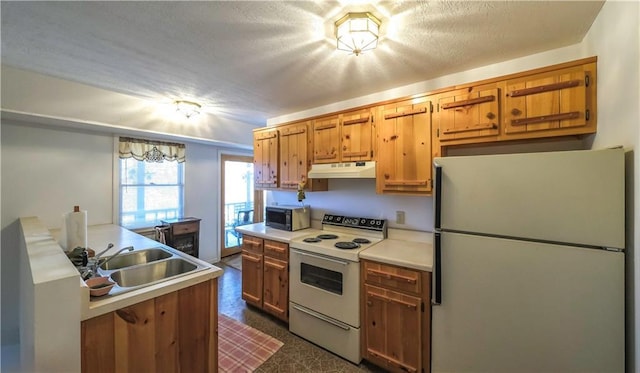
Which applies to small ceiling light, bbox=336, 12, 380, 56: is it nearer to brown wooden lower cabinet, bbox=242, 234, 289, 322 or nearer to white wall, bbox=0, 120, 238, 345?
brown wooden lower cabinet, bbox=242, 234, 289, 322

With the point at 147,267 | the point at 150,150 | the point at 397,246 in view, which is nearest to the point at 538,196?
the point at 397,246

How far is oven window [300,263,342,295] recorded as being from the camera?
2.24 metres

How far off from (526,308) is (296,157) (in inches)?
95.7

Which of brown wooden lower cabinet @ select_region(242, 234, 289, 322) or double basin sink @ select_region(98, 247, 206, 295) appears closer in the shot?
double basin sink @ select_region(98, 247, 206, 295)

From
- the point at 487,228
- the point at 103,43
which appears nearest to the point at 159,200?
the point at 103,43

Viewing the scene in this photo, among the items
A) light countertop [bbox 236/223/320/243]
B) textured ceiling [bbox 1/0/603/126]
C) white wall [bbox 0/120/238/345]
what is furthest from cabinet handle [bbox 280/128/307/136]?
white wall [bbox 0/120/238/345]

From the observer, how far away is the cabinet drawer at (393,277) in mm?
1853

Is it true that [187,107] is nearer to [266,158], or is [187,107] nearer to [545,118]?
[266,158]

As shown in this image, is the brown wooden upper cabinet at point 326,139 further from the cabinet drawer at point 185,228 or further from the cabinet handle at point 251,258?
the cabinet drawer at point 185,228

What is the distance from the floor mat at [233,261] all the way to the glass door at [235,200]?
0.29ft

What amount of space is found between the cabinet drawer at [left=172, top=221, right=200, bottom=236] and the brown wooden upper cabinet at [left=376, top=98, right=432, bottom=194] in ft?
10.2

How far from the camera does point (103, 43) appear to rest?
69.3 inches

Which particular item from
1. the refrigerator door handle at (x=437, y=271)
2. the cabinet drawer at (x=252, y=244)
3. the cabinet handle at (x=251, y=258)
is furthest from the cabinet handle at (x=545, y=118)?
the cabinet handle at (x=251, y=258)

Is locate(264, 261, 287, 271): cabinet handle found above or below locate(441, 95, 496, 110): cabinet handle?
below
